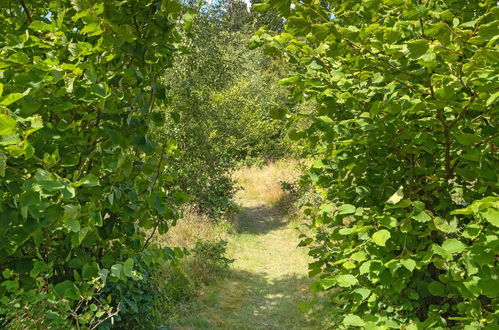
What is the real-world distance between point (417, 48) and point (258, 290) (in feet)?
21.2

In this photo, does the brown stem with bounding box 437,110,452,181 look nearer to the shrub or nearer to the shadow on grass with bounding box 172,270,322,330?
the shadow on grass with bounding box 172,270,322,330

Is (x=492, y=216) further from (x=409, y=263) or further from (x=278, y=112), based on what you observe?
(x=278, y=112)

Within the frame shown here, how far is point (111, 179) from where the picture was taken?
7.50ft

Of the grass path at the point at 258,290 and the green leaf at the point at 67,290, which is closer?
the green leaf at the point at 67,290

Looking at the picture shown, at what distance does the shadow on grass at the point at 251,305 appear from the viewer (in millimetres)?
5566

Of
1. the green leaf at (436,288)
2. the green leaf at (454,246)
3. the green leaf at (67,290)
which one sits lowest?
the green leaf at (67,290)

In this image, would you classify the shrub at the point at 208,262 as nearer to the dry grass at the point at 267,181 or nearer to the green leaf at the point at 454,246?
the green leaf at the point at 454,246

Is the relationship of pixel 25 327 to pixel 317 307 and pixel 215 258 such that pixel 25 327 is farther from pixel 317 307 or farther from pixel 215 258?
pixel 215 258

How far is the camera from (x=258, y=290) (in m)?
7.20

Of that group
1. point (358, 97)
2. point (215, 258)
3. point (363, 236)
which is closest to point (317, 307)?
point (215, 258)

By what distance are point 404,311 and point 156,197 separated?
6.54ft

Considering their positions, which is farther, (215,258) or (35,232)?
(215,258)

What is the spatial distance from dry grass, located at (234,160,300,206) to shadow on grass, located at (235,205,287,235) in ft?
2.17

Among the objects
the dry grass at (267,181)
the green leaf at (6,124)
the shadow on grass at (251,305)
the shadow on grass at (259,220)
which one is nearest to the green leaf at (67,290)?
the green leaf at (6,124)
